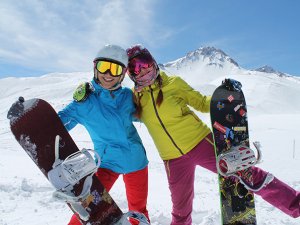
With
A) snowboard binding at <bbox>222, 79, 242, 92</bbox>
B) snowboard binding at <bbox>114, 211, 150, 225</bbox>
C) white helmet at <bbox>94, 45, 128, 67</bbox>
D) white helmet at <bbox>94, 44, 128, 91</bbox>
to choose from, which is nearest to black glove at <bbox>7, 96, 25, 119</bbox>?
white helmet at <bbox>94, 44, 128, 91</bbox>

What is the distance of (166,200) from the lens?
5812mm

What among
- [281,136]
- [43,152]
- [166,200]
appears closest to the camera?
[43,152]

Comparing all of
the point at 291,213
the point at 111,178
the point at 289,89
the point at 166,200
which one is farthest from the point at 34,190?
the point at 289,89

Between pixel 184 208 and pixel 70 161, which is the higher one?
pixel 70 161

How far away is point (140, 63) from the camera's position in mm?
3941

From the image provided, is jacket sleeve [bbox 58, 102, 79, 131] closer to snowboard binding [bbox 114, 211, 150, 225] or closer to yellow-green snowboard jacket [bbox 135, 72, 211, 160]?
yellow-green snowboard jacket [bbox 135, 72, 211, 160]

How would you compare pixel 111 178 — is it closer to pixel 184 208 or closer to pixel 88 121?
pixel 88 121

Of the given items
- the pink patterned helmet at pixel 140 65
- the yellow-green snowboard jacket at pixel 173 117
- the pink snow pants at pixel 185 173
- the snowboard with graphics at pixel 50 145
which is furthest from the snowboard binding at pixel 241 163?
the pink patterned helmet at pixel 140 65

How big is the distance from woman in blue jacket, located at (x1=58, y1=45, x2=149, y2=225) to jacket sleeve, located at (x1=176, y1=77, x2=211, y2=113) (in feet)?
2.09

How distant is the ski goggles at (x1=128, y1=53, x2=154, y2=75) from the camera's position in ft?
12.9

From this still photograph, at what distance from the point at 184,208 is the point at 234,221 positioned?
1.97 ft

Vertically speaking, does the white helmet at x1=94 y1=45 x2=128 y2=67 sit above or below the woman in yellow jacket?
above

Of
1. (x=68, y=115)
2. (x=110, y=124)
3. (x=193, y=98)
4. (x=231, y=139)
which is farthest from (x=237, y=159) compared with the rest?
(x=68, y=115)

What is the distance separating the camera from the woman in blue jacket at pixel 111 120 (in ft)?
11.7
